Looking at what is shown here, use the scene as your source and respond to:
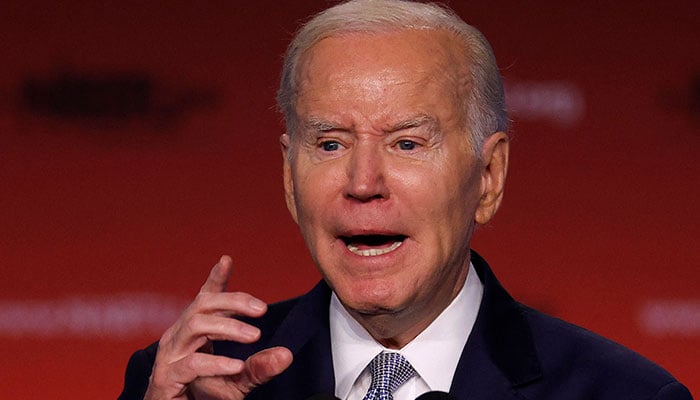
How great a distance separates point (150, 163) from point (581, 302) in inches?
31.4

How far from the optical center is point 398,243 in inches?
63.1

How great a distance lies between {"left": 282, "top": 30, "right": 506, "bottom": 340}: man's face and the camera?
159cm

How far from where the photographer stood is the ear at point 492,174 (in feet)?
5.65

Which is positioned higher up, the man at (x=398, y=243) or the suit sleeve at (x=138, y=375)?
the man at (x=398, y=243)

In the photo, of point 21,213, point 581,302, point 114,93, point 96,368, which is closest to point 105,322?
point 96,368

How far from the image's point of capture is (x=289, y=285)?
2477 millimetres

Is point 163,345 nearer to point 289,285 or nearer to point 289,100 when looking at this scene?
point 289,100

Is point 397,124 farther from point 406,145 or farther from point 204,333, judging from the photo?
point 204,333

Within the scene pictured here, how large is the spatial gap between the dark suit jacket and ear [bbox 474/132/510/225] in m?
0.11

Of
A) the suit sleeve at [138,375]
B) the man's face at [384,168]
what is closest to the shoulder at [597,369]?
the man's face at [384,168]

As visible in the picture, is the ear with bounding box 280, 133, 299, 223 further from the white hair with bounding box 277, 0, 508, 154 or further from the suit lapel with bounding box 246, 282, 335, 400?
the suit lapel with bounding box 246, 282, 335, 400

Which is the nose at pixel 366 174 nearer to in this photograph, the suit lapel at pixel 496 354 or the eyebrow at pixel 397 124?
the eyebrow at pixel 397 124

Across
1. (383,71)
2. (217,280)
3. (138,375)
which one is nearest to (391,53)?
(383,71)

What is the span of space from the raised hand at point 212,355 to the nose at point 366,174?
0.17m
